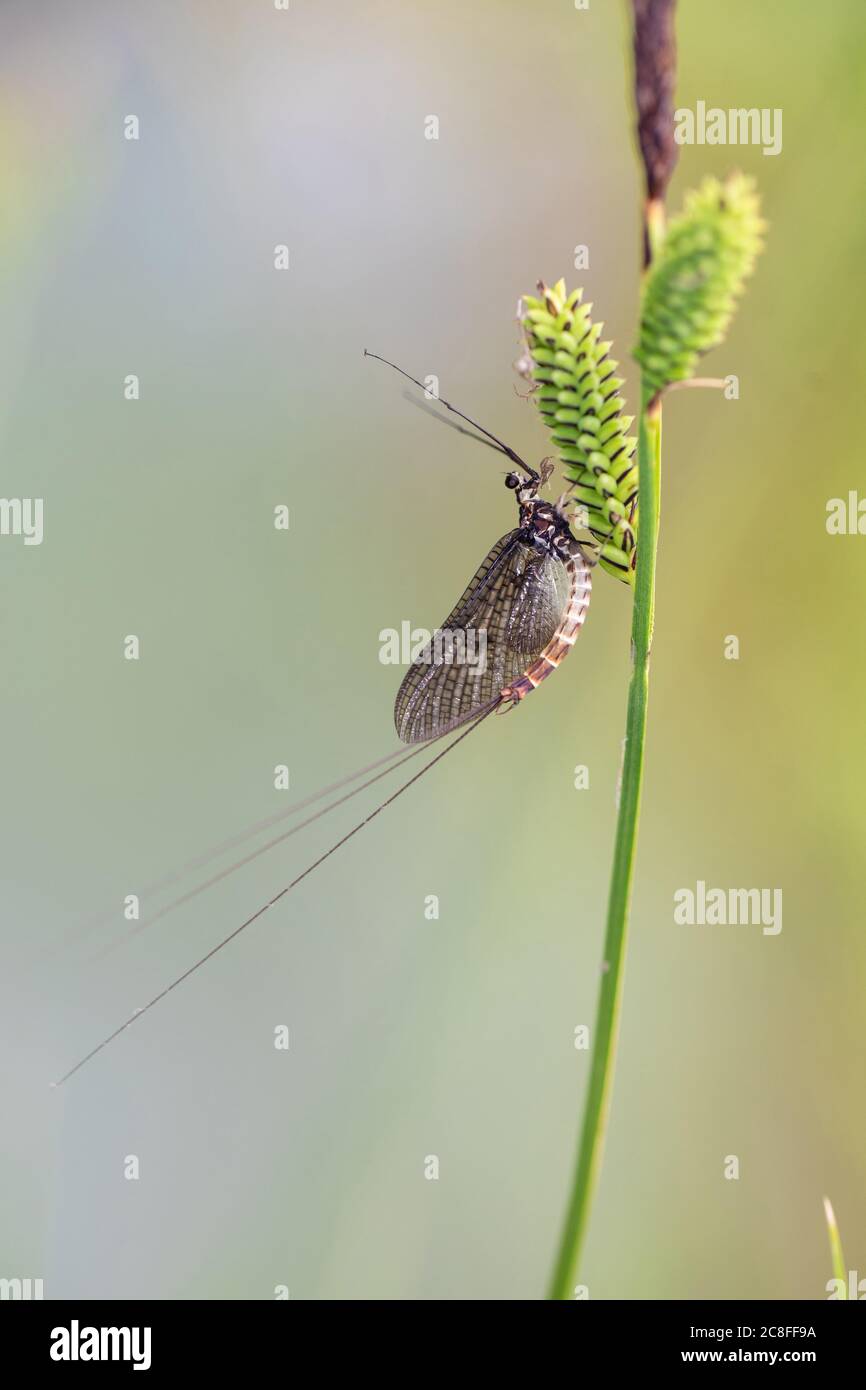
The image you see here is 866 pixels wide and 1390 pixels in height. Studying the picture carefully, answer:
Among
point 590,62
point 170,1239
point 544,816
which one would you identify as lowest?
point 170,1239

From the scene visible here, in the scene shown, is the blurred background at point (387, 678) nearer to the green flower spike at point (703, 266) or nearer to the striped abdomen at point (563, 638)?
the striped abdomen at point (563, 638)

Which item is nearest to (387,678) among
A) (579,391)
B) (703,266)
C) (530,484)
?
(530,484)

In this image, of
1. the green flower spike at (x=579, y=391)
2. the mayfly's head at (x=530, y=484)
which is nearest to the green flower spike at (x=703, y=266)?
the green flower spike at (x=579, y=391)

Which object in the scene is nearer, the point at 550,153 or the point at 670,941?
the point at 670,941

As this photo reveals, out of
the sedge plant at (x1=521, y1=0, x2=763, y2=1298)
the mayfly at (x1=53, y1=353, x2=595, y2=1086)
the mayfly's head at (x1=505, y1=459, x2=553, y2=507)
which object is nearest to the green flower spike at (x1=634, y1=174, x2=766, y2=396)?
the sedge plant at (x1=521, y1=0, x2=763, y2=1298)

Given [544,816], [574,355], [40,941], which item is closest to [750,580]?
[544,816]

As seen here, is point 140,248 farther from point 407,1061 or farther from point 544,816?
point 407,1061
